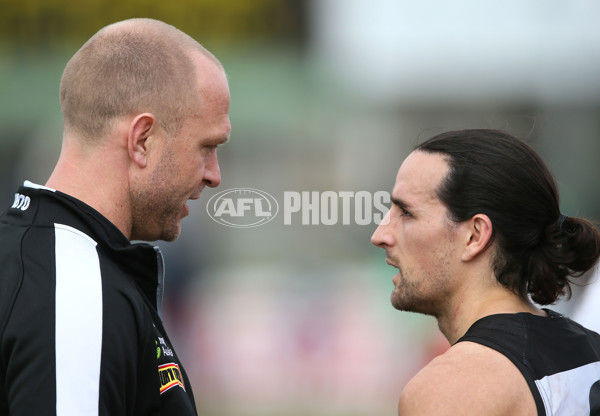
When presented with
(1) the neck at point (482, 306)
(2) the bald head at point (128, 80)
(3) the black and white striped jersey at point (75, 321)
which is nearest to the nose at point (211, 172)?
(2) the bald head at point (128, 80)

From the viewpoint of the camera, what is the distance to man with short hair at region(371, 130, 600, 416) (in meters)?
1.50

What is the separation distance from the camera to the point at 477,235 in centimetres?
174

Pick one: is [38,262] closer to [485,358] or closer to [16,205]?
[16,205]

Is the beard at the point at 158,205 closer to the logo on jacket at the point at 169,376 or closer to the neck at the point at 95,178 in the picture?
the neck at the point at 95,178

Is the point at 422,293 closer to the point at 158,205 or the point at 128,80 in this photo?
the point at 158,205

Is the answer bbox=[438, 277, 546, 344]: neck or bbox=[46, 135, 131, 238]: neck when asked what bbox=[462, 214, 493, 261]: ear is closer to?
bbox=[438, 277, 546, 344]: neck

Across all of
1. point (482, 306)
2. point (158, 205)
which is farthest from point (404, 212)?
point (158, 205)

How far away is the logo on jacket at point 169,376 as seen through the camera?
5.03 feet

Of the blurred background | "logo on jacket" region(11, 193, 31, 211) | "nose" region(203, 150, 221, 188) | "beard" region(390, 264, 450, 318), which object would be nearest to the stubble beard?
"beard" region(390, 264, 450, 318)

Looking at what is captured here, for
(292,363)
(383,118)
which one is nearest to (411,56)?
(383,118)

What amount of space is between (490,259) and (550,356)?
0.29m

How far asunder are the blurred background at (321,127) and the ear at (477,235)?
215 cm

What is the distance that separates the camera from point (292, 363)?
404 centimetres

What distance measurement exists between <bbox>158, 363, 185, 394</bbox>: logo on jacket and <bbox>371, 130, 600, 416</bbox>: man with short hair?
18.9 inches
